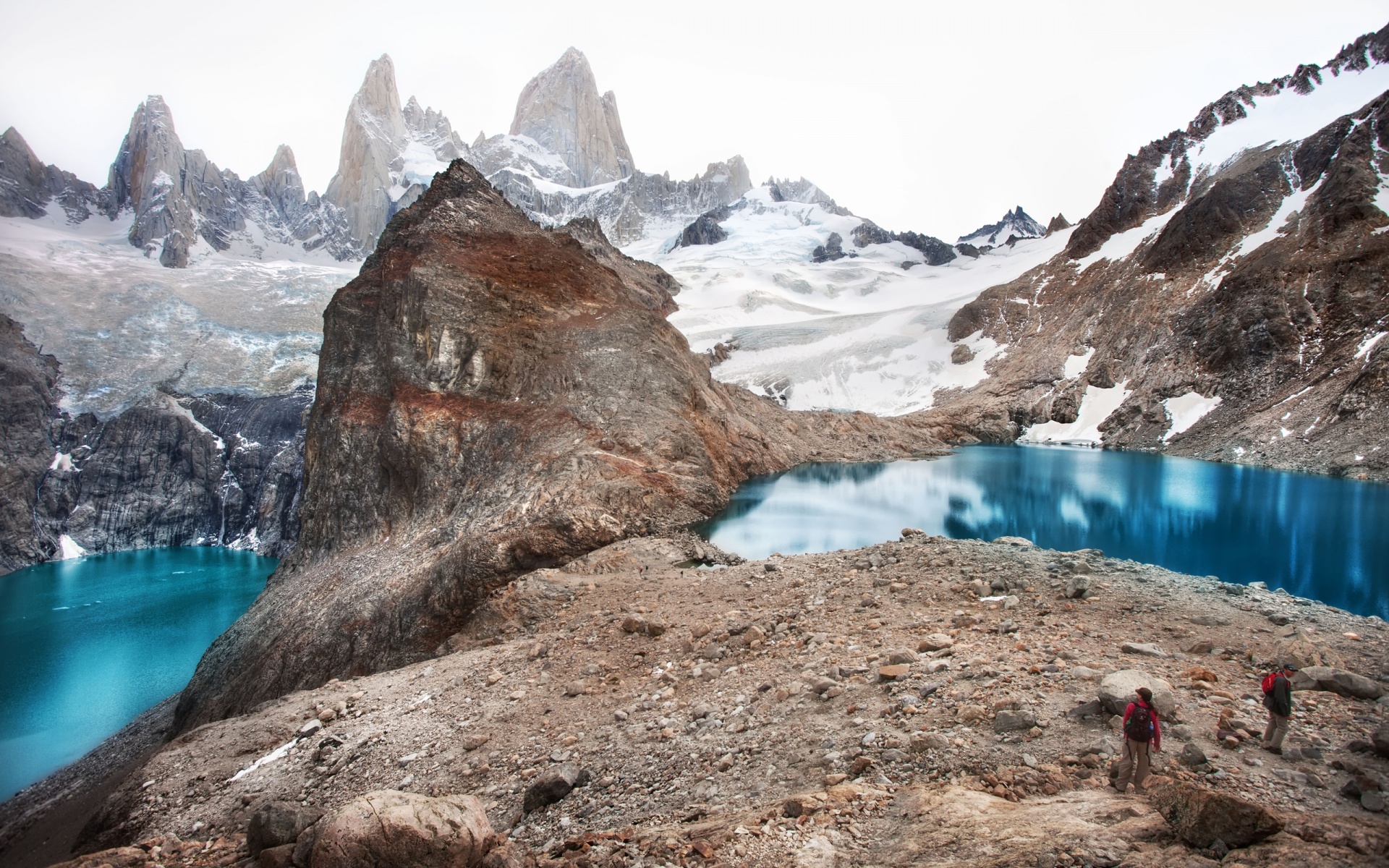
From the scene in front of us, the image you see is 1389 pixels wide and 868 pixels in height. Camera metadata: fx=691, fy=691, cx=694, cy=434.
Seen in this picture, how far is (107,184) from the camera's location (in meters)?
126

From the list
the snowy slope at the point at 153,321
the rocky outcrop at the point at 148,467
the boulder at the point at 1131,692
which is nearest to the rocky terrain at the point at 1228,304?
the boulder at the point at 1131,692

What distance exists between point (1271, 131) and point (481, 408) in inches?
4180

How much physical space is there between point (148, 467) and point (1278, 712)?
8318 centimetres

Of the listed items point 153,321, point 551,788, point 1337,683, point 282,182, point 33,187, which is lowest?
point 551,788

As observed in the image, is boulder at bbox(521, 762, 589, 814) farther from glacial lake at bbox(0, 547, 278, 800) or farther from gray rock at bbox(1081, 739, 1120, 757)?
glacial lake at bbox(0, 547, 278, 800)

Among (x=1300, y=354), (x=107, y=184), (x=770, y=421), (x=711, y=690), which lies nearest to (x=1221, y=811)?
(x=711, y=690)

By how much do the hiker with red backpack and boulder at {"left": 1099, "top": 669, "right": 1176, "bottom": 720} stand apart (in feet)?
2.76

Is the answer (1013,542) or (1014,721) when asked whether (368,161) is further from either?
(1014,721)

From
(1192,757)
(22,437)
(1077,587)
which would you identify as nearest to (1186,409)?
(1077,587)

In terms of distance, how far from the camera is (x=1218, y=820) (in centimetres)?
389

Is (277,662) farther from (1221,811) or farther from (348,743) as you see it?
(1221,811)

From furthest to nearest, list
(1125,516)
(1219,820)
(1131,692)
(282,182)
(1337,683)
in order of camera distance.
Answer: (282,182) < (1125,516) < (1337,683) < (1131,692) < (1219,820)

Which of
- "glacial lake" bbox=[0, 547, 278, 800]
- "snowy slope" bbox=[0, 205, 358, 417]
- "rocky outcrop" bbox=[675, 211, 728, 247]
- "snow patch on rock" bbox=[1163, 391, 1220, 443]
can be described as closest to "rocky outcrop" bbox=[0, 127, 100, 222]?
"snowy slope" bbox=[0, 205, 358, 417]

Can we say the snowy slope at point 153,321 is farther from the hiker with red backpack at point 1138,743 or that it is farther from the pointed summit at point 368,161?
the hiker with red backpack at point 1138,743
